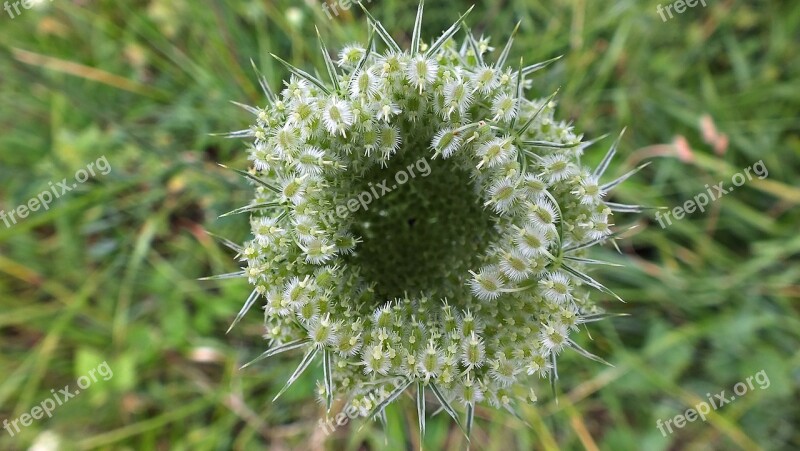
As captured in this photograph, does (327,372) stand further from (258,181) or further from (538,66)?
(538,66)

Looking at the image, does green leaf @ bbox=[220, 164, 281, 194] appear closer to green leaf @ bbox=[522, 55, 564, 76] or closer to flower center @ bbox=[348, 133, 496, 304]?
flower center @ bbox=[348, 133, 496, 304]

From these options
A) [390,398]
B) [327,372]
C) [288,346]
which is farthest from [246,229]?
[390,398]

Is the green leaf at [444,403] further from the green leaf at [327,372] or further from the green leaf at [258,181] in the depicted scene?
the green leaf at [258,181]

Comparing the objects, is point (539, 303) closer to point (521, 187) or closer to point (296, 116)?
point (521, 187)

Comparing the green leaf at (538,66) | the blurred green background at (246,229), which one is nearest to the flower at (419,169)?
the green leaf at (538,66)

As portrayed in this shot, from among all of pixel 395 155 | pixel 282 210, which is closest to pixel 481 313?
pixel 395 155

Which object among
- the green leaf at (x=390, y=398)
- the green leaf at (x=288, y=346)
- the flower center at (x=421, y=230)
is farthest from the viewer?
the flower center at (x=421, y=230)
